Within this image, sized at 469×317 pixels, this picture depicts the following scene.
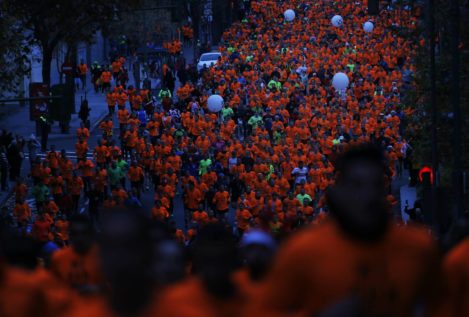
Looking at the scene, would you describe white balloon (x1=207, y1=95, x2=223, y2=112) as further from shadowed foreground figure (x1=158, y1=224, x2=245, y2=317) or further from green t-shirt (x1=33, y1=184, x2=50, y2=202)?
shadowed foreground figure (x1=158, y1=224, x2=245, y2=317)

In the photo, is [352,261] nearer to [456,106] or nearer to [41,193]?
[456,106]

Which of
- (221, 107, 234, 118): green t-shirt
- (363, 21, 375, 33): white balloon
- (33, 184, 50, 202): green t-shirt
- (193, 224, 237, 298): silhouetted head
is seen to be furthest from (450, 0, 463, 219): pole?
(363, 21, 375, 33): white balloon

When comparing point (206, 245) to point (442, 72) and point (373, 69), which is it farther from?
point (373, 69)

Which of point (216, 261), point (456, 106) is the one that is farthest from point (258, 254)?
point (456, 106)

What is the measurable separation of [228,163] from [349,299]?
2574 centimetres

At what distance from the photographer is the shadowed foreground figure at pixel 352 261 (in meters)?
4.92

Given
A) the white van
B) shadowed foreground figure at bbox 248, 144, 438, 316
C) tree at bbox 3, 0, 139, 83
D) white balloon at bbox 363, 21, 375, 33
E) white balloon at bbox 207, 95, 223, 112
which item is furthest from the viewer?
white balloon at bbox 363, 21, 375, 33

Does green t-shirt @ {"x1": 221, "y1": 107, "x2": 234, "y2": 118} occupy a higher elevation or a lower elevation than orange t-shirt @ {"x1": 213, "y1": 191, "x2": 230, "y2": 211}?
higher

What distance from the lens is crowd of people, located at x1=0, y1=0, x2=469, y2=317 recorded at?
4930 mm

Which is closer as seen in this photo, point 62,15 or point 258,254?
point 258,254

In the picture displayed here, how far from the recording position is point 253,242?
694cm

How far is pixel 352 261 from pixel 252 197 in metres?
19.5

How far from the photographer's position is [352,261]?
495 centimetres

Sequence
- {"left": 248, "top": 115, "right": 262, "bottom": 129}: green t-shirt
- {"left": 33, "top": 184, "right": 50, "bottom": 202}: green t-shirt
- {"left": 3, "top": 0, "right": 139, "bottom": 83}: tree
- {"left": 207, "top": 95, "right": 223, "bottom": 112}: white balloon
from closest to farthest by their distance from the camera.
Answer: {"left": 33, "top": 184, "right": 50, "bottom": 202}: green t-shirt → {"left": 248, "top": 115, "right": 262, "bottom": 129}: green t-shirt → {"left": 207, "top": 95, "right": 223, "bottom": 112}: white balloon → {"left": 3, "top": 0, "right": 139, "bottom": 83}: tree
